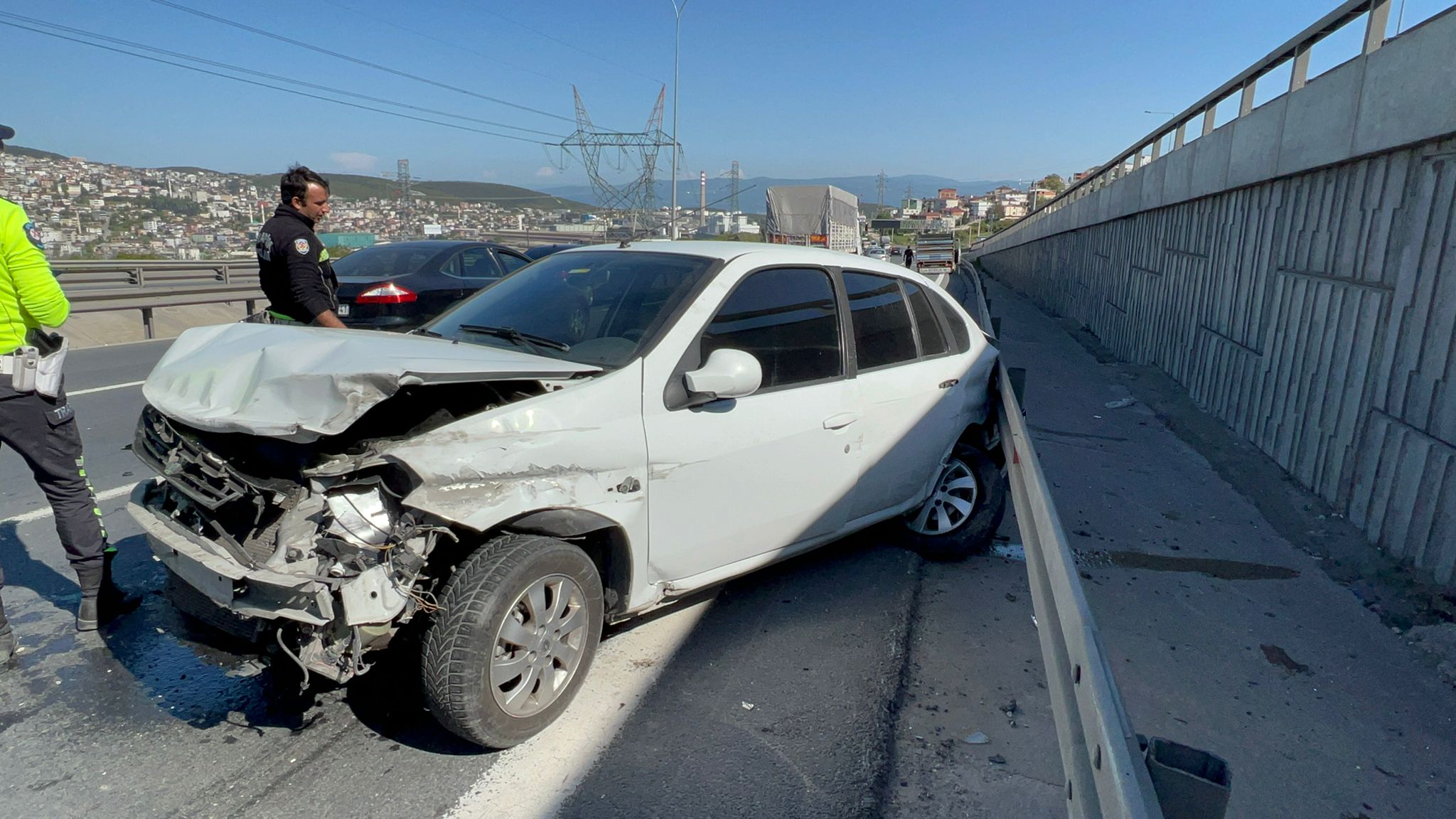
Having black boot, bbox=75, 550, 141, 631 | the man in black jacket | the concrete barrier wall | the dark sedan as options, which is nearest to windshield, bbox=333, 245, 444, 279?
the dark sedan

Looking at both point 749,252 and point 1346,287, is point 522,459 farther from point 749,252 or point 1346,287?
point 1346,287

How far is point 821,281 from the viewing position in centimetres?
437

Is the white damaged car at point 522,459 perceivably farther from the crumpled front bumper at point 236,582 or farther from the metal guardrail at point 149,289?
the metal guardrail at point 149,289

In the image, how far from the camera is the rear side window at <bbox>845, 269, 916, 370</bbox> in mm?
4438

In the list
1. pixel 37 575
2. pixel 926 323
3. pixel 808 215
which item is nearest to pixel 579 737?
pixel 926 323

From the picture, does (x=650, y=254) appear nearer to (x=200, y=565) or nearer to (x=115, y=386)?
(x=200, y=565)

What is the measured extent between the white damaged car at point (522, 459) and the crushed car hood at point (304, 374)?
1cm

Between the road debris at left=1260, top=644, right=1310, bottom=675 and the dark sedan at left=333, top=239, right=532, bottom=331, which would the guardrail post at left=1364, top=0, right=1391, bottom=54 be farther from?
the dark sedan at left=333, top=239, right=532, bottom=331

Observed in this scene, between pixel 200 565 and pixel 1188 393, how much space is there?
10.1 metres

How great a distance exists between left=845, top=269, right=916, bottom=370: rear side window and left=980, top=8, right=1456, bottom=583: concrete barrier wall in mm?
2890

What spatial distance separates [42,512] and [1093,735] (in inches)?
239

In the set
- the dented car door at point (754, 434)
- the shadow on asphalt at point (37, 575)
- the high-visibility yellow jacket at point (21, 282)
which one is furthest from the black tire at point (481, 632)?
the shadow on asphalt at point (37, 575)

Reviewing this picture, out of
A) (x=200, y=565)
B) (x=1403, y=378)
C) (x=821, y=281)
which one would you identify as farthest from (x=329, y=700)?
(x=1403, y=378)

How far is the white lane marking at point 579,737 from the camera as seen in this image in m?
2.86
